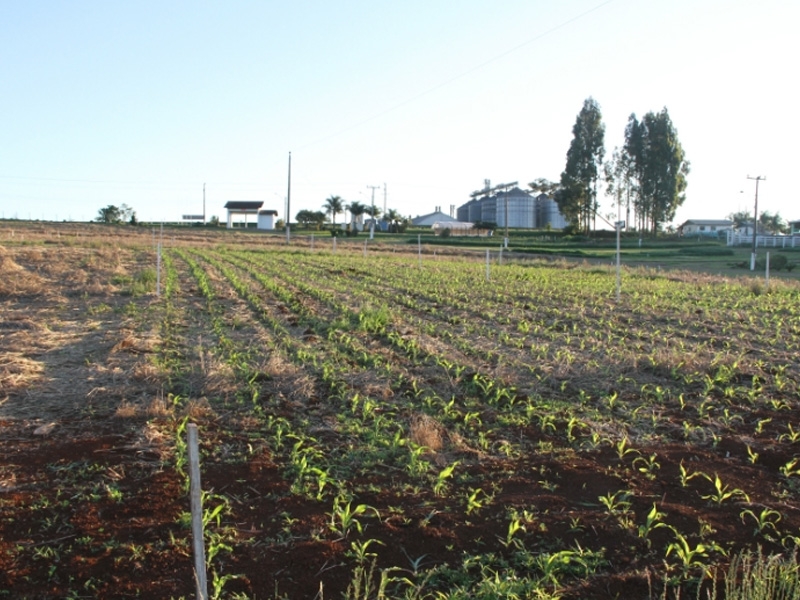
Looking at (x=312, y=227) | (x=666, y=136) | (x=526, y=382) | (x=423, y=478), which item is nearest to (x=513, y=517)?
(x=423, y=478)

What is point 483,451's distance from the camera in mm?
6062

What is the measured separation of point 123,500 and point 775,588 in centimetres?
402

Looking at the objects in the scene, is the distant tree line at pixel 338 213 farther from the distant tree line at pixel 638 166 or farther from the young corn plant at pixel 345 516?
the young corn plant at pixel 345 516

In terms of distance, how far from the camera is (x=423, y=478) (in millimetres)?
5367

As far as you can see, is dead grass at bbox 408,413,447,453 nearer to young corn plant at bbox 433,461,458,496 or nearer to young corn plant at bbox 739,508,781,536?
young corn plant at bbox 433,461,458,496

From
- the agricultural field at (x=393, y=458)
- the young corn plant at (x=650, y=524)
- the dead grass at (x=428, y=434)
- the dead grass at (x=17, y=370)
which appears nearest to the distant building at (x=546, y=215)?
the agricultural field at (x=393, y=458)

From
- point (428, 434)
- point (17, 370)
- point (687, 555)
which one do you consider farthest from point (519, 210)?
point (687, 555)

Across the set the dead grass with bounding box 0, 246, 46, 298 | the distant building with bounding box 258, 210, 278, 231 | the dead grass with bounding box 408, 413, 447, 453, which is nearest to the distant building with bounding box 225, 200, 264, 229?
the distant building with bounding box 258, 210, 278, 231

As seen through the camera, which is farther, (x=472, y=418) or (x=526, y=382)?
(x=526, y=382)

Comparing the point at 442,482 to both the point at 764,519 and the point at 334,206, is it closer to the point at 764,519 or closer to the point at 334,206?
the point at 764,519

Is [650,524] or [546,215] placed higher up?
[546,215]

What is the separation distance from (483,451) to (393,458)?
0.82m

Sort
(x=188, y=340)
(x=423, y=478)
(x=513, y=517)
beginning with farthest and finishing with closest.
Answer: (x=188, y=340)
(x=423, y=478)
(x=513, y=517)

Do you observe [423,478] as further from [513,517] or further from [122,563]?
[122,563]
